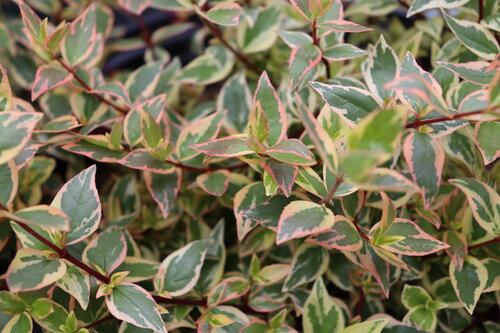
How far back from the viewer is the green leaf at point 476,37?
0.73 metres

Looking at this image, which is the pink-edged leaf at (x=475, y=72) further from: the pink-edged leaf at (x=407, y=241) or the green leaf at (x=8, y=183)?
the green leaf at (x=8, y=183)

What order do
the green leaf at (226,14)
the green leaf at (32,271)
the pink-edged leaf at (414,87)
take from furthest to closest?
the green leaf at (226,14)
the green leaf at (32,271)
the pink-edged leaf at (414,87)

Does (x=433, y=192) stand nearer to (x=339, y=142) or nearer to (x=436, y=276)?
(x=339, y=142)

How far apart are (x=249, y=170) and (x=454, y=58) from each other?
1.27ft

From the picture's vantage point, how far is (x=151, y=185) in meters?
0.76

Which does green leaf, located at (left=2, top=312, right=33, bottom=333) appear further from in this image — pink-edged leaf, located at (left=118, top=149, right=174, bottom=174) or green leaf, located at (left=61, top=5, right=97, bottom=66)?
green leaf, located at (left=61, top=5, right=97, bottom=66)

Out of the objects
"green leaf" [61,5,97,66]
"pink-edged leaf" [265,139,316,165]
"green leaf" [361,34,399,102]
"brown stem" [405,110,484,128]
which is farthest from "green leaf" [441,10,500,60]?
"green leaf" [61,5,97,66]

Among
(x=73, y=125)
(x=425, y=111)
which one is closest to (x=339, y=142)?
(x=425, y=111)

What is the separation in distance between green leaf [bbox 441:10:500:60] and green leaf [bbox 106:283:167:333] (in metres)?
0.56

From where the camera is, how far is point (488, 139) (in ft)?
2.10

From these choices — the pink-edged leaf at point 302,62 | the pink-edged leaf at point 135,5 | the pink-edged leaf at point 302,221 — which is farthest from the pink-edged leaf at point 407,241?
the pink-edged leaf at point 135,5

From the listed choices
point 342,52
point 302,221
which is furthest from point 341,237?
point 342,52

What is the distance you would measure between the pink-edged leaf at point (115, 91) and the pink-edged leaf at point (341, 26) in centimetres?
34

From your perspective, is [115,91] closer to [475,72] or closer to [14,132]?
[14,132]
